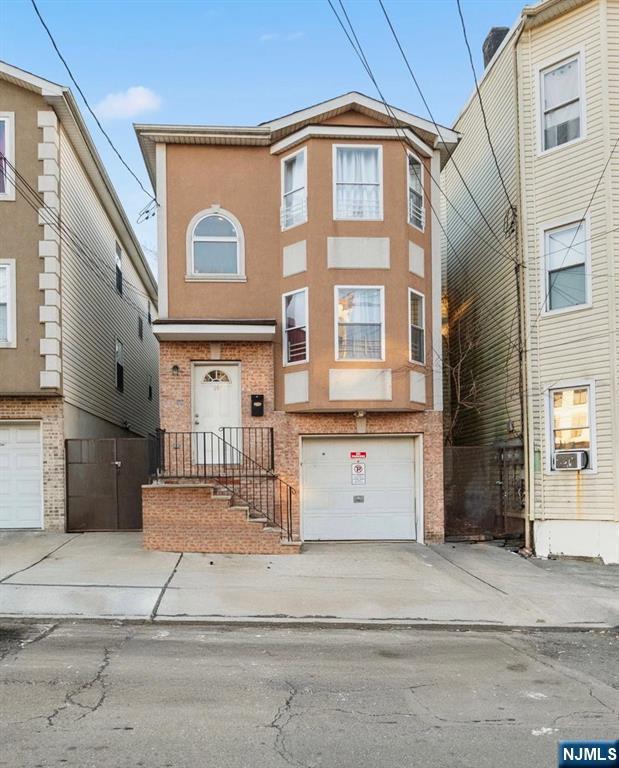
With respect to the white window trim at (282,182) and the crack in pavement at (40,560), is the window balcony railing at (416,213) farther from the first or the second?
the crack in pavement at (40,560)

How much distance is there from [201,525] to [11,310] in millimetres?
5768

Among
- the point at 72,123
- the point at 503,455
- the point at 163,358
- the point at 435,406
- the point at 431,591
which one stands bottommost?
the point at 431,591

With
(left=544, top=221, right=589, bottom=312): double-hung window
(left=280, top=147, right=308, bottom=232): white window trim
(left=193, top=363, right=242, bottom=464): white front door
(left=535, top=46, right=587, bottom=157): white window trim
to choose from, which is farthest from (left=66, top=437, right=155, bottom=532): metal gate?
(left=535, top=46, right=587, bottom=157): white window trim

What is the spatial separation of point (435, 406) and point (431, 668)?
8112mm

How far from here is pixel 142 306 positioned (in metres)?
25.6

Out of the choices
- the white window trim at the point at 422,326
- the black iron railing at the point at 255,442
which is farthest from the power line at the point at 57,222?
the white window trim at the point at 422,326

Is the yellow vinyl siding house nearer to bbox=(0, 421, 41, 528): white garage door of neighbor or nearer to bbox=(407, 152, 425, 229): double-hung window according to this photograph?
bbox=(407, 152, 425, 229): double-hung window

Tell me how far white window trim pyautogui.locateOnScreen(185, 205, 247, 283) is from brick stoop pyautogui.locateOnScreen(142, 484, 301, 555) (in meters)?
4.24

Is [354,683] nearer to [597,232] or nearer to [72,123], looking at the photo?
[597,232]

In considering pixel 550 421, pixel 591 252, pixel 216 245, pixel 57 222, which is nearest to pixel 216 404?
pixel 216 245

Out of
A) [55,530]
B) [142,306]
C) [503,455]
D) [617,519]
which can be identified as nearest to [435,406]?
[503,455]

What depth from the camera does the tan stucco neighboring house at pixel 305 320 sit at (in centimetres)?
1376

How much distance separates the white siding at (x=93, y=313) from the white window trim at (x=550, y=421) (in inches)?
375

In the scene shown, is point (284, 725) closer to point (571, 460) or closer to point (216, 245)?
point (571, 460)
